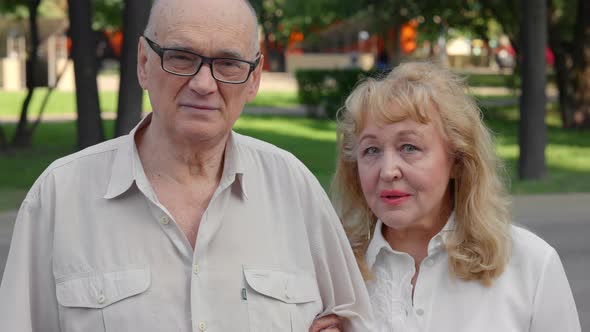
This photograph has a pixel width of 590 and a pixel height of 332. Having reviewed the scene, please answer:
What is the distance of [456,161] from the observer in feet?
10.5

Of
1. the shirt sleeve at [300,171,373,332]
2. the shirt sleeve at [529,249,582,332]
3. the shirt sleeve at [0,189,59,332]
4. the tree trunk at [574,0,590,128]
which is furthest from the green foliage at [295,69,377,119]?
the shirt sleeve at [0,189,59,332]

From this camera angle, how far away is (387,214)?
305 cm

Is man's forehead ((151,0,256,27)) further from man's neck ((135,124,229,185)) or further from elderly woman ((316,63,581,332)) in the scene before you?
elderly woman ((316,63,581,332))

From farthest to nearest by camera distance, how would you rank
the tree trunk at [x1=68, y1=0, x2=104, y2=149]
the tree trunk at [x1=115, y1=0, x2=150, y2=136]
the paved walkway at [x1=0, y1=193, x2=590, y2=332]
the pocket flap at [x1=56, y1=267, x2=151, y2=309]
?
1. the tree trunk at [x1=68, y1=0, x2=104, y2=149]
2. the tree trunk at [x1=115, y1=0, x2=150, y2=136]
3. the paved walkway at [x1=0, y1=193, x2=590, y2=332]
4. the pocket flap at [x1=56, y1=267, x2=151, y2=309]

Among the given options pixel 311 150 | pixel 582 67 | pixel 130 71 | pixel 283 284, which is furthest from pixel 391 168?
pixel 582 67

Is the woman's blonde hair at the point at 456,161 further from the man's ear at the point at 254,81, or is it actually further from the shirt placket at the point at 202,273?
the shirt placket at the point at 202,273

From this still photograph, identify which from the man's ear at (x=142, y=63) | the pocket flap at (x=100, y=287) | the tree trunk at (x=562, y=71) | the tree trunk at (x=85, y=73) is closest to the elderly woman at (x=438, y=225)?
the man's ear at (x=142, y=63)

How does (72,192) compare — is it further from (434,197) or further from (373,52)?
(373,52)

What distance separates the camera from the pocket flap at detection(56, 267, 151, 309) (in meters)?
2.45

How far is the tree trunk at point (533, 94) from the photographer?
14.6 m

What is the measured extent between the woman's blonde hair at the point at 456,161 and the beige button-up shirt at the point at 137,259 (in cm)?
56

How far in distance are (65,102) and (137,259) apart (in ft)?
99.2

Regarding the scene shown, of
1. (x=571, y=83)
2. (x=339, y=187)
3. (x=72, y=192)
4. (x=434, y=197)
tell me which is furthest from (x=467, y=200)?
(x=571, y=83)

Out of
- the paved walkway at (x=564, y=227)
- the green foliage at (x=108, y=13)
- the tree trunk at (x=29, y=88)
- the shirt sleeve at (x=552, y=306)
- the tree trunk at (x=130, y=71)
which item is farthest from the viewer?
the green foliage at (x=108, y=13)
